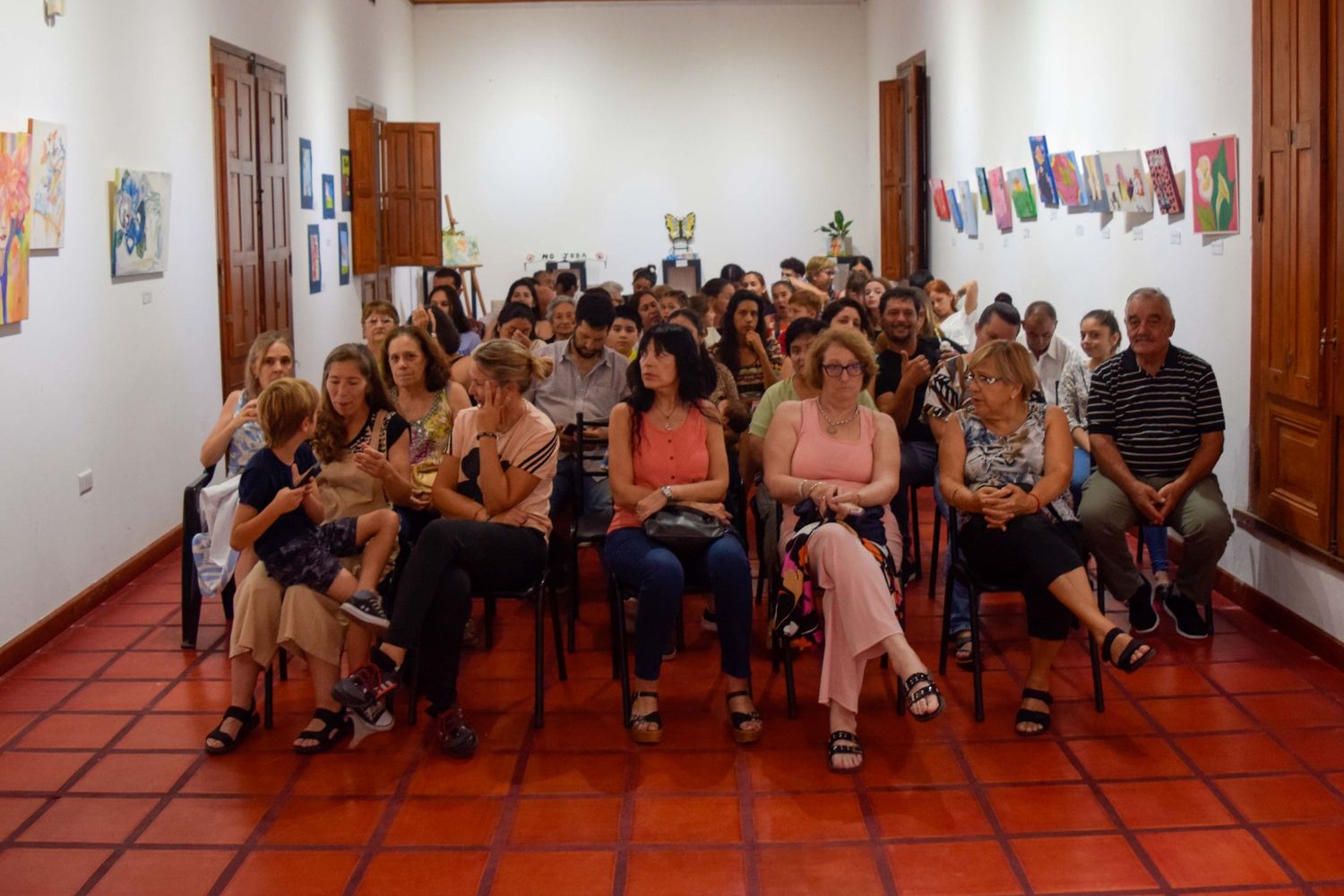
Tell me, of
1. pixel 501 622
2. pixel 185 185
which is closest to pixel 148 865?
pixel 501 622

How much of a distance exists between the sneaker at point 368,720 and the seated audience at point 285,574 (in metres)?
0.10

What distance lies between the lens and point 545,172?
16062 mm

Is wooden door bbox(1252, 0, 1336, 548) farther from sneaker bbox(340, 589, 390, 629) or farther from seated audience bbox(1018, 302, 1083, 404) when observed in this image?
sneaker bbox(340, 589, 390, 629)

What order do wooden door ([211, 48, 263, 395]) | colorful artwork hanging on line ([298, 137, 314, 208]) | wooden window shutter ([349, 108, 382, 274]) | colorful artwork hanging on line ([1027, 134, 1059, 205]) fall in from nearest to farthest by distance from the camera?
1. wooden door ([211, 48, 263, 395])
2. colorful artwork hanging on line ([1027, 134, 1059, 205])
3. colorful artwork hanging on line ([298, 137, 314, 208])
4. wooden window shutter ([349, 108, 382, 274])

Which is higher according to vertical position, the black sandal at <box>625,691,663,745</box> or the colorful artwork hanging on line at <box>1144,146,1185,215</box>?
the colorful artwork hanging on line at <box>1144,146,1185,215</box>

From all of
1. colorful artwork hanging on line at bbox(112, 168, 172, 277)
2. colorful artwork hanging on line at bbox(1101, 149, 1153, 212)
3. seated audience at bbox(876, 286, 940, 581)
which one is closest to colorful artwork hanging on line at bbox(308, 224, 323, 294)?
colorful artwork hanging on line at bbox(112, 168, 172, 277)

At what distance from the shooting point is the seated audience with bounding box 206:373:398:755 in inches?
177

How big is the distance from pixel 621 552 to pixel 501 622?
1348 mm

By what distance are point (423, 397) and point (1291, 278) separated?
11.1 feet

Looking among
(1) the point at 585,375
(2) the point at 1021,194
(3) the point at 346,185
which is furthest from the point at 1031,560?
(3) the point at 346,185

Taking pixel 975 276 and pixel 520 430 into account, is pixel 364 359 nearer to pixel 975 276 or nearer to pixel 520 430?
pixel 520 430

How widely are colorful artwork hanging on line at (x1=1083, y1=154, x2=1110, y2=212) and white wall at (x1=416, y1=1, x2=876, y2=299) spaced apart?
7.98 meters

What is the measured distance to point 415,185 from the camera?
44.1 ft

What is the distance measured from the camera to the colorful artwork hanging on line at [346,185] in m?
12.3
